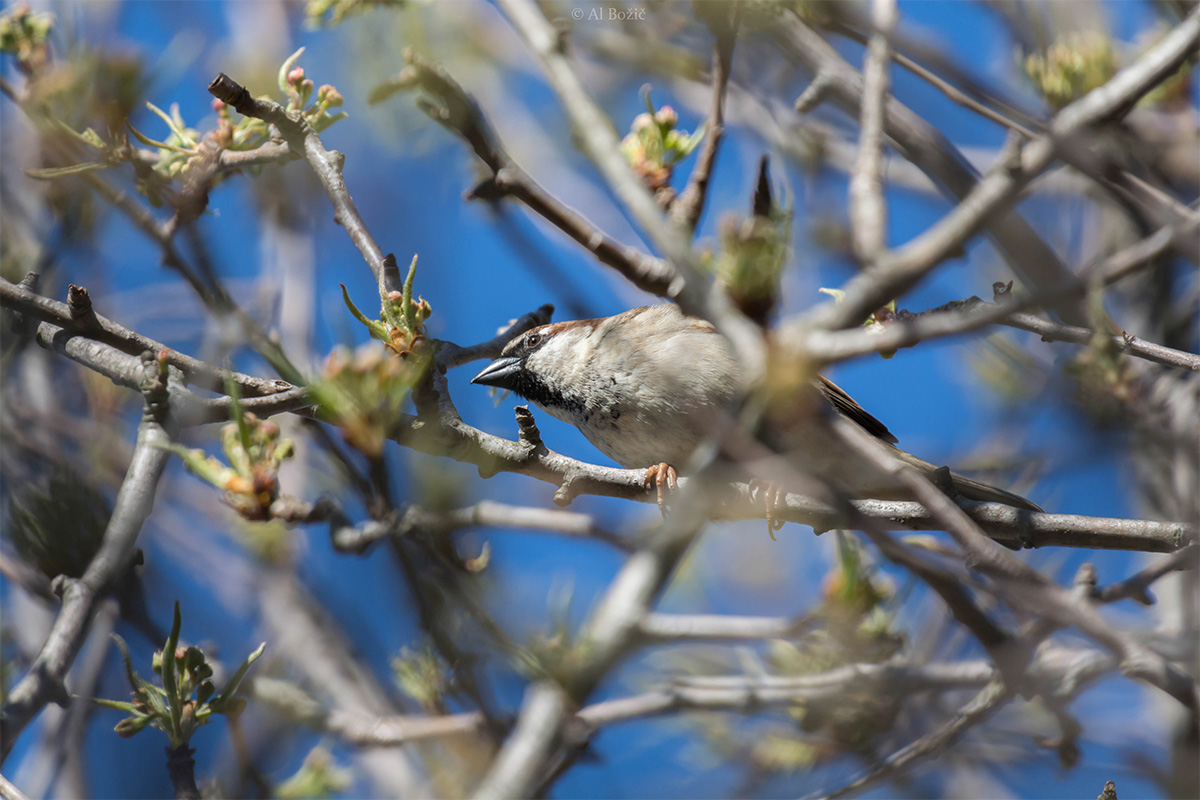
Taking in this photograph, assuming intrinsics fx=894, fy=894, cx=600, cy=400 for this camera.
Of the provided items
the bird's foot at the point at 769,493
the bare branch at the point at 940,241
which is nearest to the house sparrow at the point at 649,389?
the bird's foot at the point at 769,493

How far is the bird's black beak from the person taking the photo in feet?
13.3

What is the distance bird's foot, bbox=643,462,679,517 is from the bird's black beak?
3.21 feet

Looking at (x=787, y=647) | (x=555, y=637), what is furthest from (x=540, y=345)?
(x=555, y=637)

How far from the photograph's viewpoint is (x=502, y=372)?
160 inches

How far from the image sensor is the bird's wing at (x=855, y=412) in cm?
387

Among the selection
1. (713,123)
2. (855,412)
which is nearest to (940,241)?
(713,123)

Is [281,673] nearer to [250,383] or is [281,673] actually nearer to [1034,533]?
[250,383]

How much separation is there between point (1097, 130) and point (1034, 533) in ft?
3.80

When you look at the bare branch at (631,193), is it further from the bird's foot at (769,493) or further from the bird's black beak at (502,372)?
the bird's black beak at (502,372)

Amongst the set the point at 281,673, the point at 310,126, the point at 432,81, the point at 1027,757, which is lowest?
the point at 281,673

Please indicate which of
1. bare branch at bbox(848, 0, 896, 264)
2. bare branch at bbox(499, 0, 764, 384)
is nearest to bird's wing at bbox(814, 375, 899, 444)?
bare branch at bbox(848, 0, 896, 264)

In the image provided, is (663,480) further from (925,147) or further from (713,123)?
(925,147)

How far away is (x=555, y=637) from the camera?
2.24 metres

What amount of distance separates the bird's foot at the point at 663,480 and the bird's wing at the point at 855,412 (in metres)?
0.91
